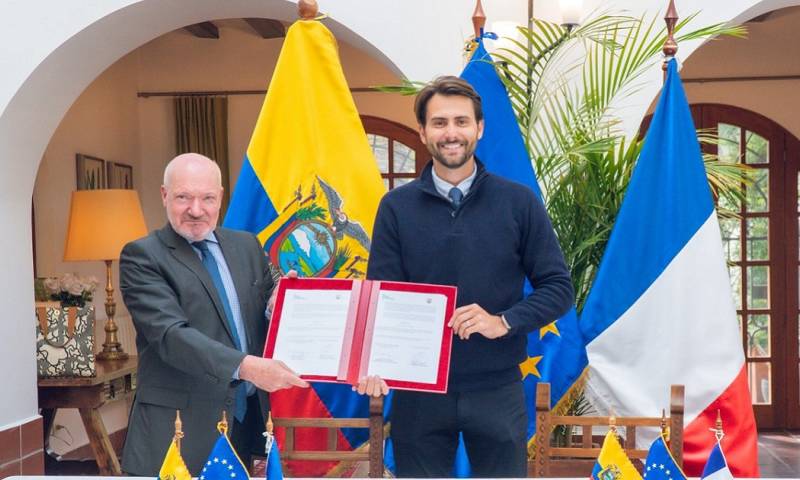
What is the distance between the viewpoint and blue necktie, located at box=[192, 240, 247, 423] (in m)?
2.30

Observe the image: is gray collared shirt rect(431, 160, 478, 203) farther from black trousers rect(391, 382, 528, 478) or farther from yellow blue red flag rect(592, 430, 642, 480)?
yellow blue red flag rect(592, 430, 642, 480)

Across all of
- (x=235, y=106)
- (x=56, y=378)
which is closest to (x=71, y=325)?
(x=56, y=378)

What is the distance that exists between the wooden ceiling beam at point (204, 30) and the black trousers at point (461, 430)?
483 centimetres

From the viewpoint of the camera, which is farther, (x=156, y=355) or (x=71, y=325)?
(x=71, y=325)

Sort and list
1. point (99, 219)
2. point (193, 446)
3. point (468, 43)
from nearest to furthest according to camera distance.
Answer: point (193, 446)
point (468, 43)
point (99, 219)

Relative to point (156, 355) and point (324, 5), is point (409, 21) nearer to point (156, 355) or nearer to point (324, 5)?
point (324, 5)

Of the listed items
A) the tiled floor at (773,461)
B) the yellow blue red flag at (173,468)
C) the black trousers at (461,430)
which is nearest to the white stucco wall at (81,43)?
the tiled floor at (773,461)

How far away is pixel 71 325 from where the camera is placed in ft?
14.1

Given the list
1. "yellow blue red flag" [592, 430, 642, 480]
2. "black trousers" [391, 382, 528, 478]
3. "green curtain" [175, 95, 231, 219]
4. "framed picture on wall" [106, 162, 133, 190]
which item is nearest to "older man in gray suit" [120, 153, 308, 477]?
"black trousers" [391, 382, 528, 478]

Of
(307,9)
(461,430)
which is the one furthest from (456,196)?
(307,9)

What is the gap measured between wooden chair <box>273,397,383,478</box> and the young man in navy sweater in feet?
0.19

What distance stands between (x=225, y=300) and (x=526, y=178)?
126cm

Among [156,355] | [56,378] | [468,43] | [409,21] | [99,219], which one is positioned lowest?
[56,378]

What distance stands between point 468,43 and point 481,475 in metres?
1.58
